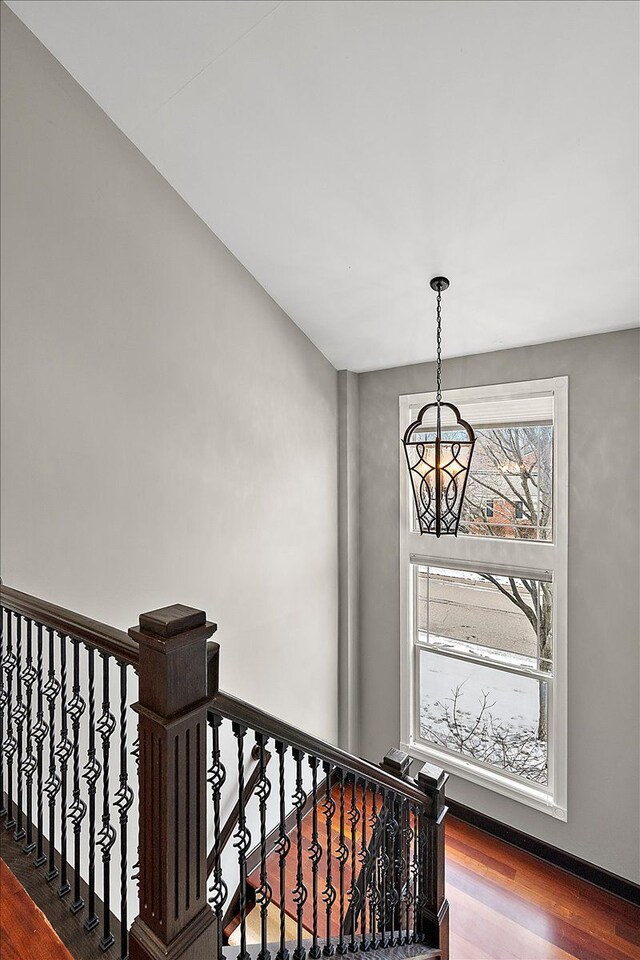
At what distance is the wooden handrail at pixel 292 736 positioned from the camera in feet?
4.04

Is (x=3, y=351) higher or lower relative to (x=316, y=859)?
higher

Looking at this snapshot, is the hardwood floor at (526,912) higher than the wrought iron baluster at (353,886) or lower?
lower

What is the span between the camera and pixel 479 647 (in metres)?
3.65

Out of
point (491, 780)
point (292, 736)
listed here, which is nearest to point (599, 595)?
point (491, 780)

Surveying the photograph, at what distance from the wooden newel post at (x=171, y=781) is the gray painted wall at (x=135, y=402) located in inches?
51.5

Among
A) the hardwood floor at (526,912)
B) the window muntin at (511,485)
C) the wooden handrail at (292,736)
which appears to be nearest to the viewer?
the wooden handrail at (292,736)

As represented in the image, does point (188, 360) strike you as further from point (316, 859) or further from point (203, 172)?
point (316, 859)

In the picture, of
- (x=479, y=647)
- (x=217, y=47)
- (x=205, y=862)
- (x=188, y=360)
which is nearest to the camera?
(x=205, y=862)

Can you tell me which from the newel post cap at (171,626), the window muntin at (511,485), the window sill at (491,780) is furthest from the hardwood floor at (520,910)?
the newel post cap at (171,626)

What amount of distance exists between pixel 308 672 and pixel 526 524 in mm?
1777

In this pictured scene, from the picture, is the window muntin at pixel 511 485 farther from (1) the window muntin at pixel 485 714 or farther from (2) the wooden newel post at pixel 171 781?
(2) the wooden newel post at pixel 171 781

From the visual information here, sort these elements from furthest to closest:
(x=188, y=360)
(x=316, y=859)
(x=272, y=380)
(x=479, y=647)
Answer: (x=479, y=647), (x=272, y=380), (x=188, y=360), (x=316, y=859)

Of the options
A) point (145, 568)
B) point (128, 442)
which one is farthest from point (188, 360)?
point (145, 568)

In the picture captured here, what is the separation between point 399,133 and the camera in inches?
Result: 81.7
